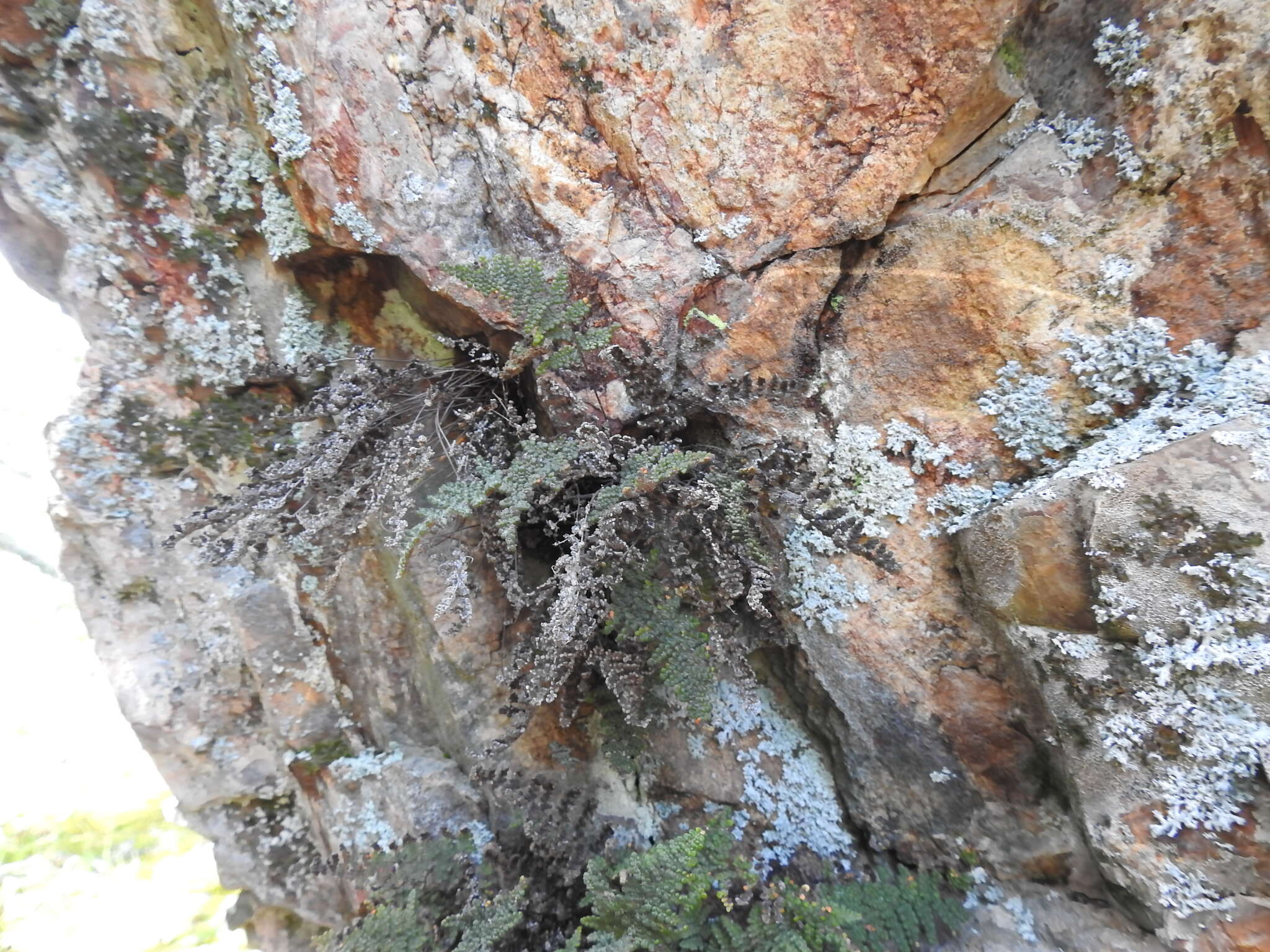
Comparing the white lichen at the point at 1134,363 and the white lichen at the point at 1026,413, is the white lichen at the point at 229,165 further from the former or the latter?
the white lichen at the point at 1134,363

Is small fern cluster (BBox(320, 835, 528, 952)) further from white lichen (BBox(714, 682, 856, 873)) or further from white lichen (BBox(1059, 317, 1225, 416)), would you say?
white lichen (BBox(1059, 317, 1225, 416))

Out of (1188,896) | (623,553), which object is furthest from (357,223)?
(1188,896)

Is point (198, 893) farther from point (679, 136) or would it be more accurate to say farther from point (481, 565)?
point (679, 136)

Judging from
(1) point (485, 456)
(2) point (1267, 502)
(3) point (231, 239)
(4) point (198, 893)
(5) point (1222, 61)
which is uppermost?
(3) point (231, 239)

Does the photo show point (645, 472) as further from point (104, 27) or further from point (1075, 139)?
point (104, 27)

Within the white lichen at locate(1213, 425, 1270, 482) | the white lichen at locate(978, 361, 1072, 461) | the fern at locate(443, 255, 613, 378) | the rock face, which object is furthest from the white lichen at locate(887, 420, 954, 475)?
the fern at locate(443, 255, 613, 378)

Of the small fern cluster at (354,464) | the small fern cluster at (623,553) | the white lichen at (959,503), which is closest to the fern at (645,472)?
the small fern cluster at (623,553)

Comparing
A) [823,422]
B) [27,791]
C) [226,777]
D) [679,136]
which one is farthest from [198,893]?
[679,136]

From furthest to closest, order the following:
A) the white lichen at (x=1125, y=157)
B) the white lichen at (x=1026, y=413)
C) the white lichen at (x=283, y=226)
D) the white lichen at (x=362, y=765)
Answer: the white lichen at (x=362, y=765), the white lichen at (x=283, y=226), the white lichen at (x=1026, y=413), the white lichen at (x=1125, y=157)
